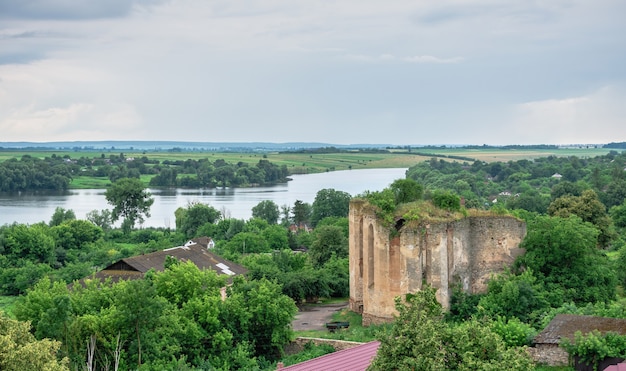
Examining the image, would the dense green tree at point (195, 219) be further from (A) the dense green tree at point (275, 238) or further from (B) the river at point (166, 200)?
(B) the river at point (166, 200)

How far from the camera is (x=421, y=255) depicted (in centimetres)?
3111

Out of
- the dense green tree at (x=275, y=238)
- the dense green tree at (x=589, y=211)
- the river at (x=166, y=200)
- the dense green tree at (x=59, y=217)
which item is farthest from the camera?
the river at (x=166, y=200)

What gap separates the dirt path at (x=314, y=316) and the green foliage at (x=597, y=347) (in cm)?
1122

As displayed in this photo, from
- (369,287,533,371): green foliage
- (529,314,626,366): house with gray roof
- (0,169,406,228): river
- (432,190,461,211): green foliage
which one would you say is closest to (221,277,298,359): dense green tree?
(432,190,461,211): green foliage

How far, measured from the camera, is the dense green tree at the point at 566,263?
32.4 m

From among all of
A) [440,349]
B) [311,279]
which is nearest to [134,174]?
[311,279]

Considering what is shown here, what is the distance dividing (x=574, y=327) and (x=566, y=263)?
768cm

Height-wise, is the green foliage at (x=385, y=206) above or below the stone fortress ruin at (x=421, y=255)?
above

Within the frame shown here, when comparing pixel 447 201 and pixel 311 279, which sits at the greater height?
pixel 447 201

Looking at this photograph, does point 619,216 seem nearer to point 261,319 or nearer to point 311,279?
point 311,279

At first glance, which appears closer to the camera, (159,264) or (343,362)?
(343,362)

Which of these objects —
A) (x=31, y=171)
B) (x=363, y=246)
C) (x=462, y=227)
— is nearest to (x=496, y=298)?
(x=462, y=227)

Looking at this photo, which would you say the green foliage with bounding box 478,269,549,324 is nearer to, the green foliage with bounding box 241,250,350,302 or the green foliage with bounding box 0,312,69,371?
the green foliage with bounding box 241,250,350,302

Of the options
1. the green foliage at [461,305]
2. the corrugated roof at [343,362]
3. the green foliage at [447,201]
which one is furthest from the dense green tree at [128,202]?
the corrugated roof at [343,362]
